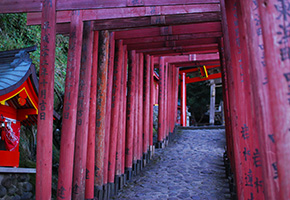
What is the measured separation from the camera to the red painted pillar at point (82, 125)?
5086 millimetres

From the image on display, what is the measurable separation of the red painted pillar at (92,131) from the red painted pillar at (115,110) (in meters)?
0.98

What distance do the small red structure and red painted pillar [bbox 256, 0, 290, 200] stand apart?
15.3ft

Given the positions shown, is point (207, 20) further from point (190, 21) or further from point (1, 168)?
point (1, 168)

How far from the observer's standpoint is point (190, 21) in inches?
217

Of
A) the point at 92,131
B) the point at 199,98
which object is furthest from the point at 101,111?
the point at 199,98

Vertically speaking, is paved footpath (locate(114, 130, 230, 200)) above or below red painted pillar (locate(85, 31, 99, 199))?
below

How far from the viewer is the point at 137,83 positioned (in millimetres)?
8531

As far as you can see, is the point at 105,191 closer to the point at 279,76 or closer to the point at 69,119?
the point at 69,119

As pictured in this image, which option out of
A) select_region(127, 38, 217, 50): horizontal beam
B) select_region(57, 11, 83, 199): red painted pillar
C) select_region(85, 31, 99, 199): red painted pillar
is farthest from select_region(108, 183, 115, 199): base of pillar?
select_region(127, 38, 217, 50): horizontal beam

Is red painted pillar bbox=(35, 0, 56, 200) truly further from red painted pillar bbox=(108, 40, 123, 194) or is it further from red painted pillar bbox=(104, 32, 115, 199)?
red painted pillar bbox=(108, 40, 123, 194)

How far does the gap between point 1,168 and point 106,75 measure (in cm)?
279

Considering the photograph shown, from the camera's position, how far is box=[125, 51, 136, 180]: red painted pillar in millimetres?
7641

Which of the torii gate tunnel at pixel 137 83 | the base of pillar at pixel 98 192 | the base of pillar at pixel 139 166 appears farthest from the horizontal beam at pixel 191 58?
the base of pillar at pixel 98 192

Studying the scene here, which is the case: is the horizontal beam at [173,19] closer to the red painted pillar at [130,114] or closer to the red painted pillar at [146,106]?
→ the red painted pillar at [130,114]
